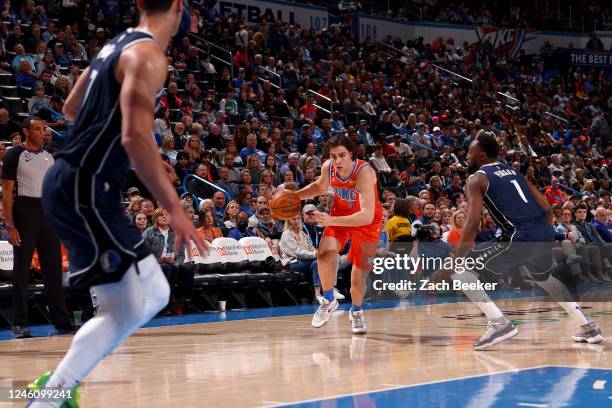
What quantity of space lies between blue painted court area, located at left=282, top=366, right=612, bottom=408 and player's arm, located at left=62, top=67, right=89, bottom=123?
2.09 m

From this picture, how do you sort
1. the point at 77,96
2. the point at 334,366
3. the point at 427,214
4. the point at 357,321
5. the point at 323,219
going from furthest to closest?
the point at 427,214, the point at 357,321, the point at 323,219, the point at 334,366, the point at 77,96

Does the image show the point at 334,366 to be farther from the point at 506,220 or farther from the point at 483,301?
the point at 506,220

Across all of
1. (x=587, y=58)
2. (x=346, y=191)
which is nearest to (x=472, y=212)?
(x=346, y=191)

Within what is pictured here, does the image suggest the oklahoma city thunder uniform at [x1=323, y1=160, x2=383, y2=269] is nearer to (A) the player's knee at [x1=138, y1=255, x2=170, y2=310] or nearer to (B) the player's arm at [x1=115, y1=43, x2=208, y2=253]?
(A) the player's knee at [x1=138, y1=255, x2=170, y2=310]

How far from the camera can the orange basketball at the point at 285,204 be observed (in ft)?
30.8

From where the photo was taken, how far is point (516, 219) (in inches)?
306

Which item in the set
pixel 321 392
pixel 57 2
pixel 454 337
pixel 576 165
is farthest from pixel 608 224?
pixel 321 392

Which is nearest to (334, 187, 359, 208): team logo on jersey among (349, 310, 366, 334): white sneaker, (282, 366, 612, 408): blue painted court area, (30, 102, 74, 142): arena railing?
(349, 310, 366, 334): white sneaker

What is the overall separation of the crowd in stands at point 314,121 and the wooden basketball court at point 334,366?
2.64m

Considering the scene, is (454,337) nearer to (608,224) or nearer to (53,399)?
(53,399)

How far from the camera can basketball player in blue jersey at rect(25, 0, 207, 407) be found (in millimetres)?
3641

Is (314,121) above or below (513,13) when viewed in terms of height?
below

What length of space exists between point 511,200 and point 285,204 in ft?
8.32

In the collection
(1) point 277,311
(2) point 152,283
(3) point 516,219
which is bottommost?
(1) point 277,311
